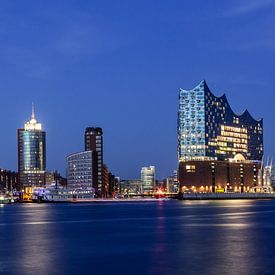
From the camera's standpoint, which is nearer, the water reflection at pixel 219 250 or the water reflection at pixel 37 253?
the water reflection at pixel 219 250

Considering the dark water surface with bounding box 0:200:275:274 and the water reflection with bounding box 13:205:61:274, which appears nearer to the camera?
the dark water surface with bounding box 0:200:275:274

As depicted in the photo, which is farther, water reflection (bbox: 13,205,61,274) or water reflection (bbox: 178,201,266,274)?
water reflection (bbox: 13,205,61,274)

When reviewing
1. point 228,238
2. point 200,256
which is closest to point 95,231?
point 228,238

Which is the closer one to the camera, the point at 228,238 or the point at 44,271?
the point at 44,271

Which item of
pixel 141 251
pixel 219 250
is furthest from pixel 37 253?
pixel 219 250

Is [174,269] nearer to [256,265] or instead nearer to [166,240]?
[256,265]

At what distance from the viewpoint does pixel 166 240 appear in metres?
50.4

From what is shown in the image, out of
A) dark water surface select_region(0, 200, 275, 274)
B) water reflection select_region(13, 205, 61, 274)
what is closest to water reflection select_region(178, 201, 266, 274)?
dark water surface select_region(0, 200, 275, 274)

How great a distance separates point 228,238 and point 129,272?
20.0 metres

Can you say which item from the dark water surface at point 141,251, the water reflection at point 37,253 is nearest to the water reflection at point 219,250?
the dark water surface at point 141,251

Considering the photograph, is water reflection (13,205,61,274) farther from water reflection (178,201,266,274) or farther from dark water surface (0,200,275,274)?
water reflection (178,201,266,274)

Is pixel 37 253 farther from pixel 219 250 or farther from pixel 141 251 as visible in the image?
pixel 219 250

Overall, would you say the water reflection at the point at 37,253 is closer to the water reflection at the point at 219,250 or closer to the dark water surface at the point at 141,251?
the dark water surface at the point at 141,251

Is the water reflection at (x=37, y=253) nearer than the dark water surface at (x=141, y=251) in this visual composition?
No
